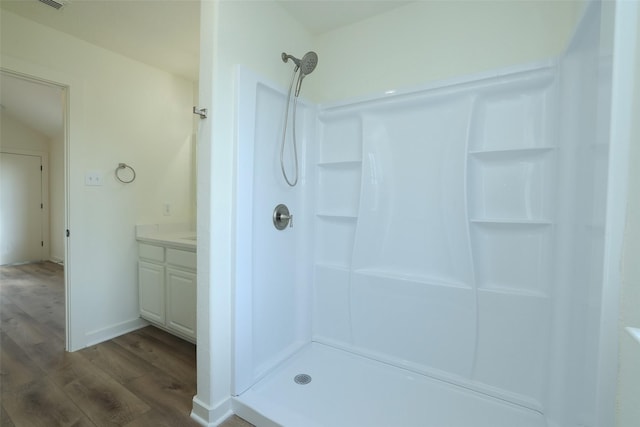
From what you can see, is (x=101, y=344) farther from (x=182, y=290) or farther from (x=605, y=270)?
(x=605, y=270)

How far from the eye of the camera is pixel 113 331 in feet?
7.57

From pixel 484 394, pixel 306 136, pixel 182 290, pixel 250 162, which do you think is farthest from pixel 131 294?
pixel 484 394

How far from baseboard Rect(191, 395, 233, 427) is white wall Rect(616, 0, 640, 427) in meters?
1.52

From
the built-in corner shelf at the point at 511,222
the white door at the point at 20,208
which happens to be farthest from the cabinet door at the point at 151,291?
the white door at the point at 20,208

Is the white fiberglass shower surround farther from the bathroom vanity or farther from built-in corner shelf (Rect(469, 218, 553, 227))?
the bathroom vanity

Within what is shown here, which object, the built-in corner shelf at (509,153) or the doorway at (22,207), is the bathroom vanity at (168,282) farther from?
the doorway at (22,207)

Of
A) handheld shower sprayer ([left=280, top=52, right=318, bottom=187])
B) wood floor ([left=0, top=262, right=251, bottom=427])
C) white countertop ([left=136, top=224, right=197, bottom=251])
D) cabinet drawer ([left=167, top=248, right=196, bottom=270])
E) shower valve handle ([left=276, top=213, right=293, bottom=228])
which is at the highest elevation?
handheld shower sprayer ([left=280, top=52, right=318, bottom=187])

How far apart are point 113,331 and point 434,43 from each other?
3191 mm

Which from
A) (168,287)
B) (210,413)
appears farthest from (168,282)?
(210,413)

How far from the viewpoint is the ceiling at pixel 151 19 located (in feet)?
5.70

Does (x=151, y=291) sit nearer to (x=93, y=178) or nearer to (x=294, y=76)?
(x=93, y=178)

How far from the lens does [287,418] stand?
1356mm

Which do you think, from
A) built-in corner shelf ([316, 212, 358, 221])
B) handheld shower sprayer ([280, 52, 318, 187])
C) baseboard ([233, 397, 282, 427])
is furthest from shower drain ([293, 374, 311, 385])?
handheld shower sprayer ([280, 52, 318, 187])

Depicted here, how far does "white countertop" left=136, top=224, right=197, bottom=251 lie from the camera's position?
2.12 m
